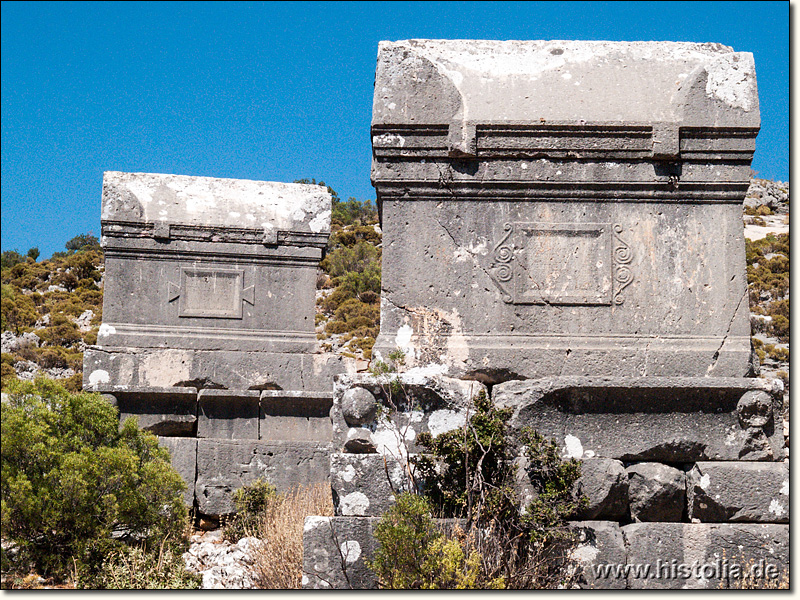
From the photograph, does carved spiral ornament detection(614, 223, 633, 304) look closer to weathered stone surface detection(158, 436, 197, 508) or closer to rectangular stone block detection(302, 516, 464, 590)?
rectangular stone block detection(302, 516, 464, 590)

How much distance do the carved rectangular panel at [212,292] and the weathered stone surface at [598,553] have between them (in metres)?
4.47

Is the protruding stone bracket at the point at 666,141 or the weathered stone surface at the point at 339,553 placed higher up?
the protruding stone bracket at the point at 666,141

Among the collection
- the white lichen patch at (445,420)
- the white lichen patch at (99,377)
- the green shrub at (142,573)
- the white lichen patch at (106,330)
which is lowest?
the green shrub at (142,573)

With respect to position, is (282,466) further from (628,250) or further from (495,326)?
(628,250)

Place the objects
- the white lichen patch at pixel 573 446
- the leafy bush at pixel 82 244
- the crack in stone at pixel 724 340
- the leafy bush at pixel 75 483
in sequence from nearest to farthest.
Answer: the white lichen patch at pixel 573 446
the crack in stone at pixel 724 340
the leafy bush at pixel 75 483
the leafy bush at pixel 82 244

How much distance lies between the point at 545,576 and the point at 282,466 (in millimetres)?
3659

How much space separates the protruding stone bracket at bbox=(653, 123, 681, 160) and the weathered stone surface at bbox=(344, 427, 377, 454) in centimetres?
208

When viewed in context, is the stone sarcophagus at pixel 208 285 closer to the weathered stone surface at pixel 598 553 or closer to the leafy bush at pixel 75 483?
the leafy bush at pixel 75 483

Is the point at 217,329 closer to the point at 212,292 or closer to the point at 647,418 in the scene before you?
the point at 212,292

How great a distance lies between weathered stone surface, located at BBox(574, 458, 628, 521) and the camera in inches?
161

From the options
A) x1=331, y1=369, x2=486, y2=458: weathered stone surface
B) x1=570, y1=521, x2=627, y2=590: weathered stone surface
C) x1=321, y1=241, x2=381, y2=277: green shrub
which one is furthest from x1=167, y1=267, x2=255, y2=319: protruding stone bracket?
x1=321, y1=241, x2=381, y2=277: green shrub

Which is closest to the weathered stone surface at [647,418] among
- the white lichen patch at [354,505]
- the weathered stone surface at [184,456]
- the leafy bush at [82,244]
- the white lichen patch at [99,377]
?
the white lichen patch at [354,505]

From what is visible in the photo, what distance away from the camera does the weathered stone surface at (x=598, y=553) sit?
157 inches

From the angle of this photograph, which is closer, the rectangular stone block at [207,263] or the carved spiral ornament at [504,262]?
the carved spiral ornament at [504,262]
